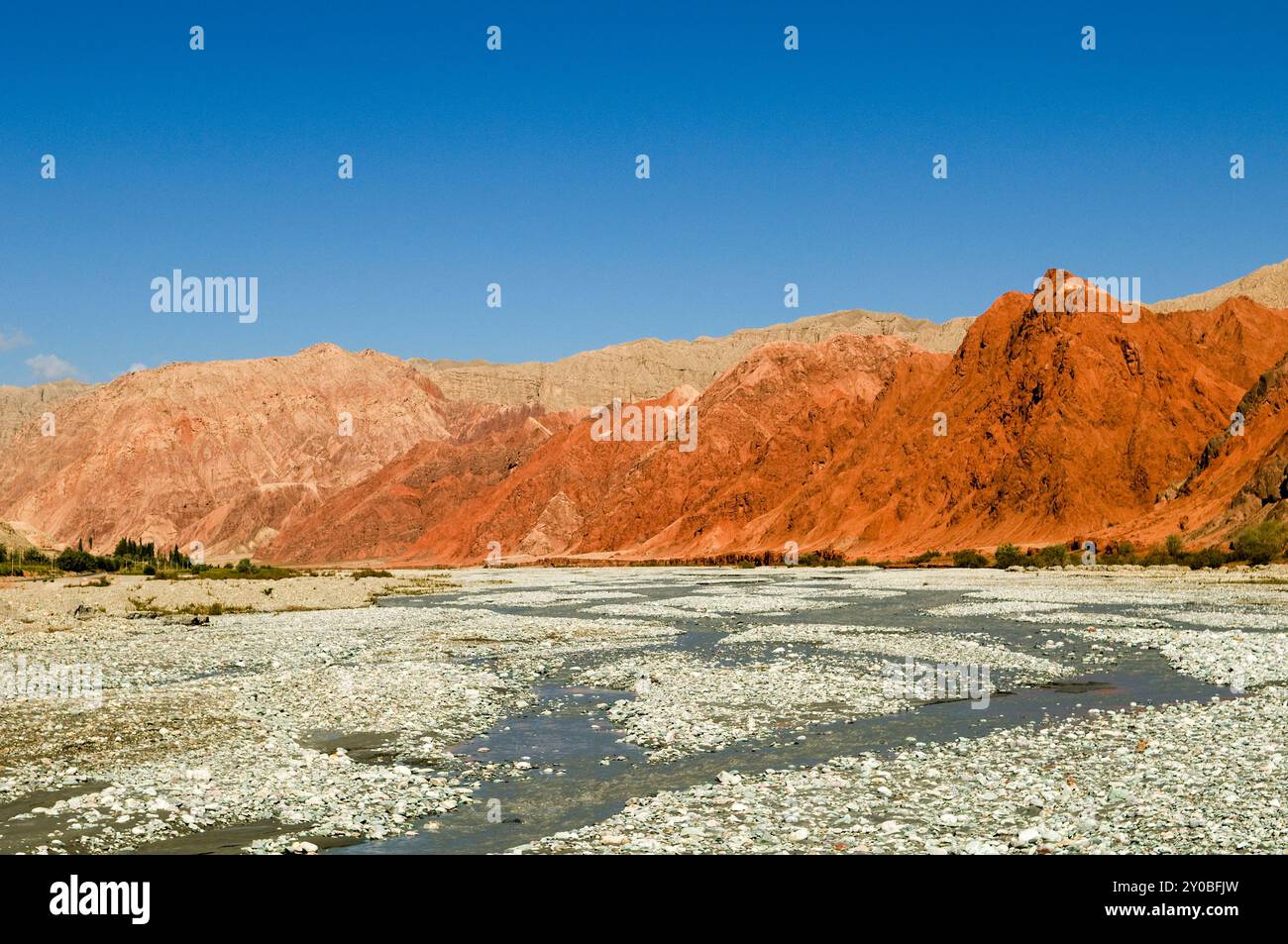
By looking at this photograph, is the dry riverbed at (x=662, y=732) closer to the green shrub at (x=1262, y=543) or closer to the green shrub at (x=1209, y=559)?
the green shrub at (x=1262, y=543)

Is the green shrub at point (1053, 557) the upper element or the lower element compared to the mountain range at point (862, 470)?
lower

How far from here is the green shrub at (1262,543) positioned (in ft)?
226

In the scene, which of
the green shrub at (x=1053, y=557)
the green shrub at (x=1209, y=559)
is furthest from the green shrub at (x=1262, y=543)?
the green shrub at (x=1053, y=557)

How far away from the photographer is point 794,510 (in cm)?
13238

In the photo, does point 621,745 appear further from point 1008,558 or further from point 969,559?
point 969,559

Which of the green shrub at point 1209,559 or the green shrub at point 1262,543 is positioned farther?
the green shrub at point 1209,559

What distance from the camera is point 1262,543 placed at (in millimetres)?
69312

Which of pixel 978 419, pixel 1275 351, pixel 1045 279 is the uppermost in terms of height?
pixel 1045 279

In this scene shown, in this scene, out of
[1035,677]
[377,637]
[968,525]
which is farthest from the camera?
[968,525]

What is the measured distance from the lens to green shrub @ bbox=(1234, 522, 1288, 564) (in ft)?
226

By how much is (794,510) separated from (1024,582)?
6714 cm

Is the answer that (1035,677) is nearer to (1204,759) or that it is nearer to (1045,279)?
(1204,759)
